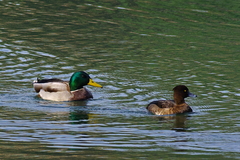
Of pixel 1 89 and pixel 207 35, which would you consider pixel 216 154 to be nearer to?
pixel 1 89

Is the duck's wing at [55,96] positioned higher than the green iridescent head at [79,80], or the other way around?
the green iridescent head at [79,80]

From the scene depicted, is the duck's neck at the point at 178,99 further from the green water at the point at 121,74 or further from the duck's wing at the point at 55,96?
the duck's wing at the point at 55,96

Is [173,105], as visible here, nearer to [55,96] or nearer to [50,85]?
[55,96]

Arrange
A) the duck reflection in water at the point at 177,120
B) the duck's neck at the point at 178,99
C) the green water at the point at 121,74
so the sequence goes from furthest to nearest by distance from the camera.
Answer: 1. the duck's neck at the point at 178,99
2. the duck reflection in water at the point at 177,120
3. the green water at the point at 121,74

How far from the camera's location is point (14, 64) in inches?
839

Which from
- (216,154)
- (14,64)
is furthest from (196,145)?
(14,64)

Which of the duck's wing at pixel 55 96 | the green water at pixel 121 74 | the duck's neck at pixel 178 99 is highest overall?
the duck's neck at pixel 178 99

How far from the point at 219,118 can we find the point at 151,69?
5682mm

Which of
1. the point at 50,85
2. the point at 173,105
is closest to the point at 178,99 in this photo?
the point at 173,105

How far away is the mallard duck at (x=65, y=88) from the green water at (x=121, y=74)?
0.36 meters

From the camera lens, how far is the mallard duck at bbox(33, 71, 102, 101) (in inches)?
723

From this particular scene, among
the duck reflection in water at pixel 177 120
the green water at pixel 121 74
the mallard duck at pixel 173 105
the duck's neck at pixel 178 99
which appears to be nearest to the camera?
the green water at pixel 121 74

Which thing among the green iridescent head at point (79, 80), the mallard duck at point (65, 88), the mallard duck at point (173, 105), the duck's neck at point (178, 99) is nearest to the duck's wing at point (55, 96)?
the mallard duck at point (65, 88)

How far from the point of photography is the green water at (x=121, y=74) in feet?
41.3
